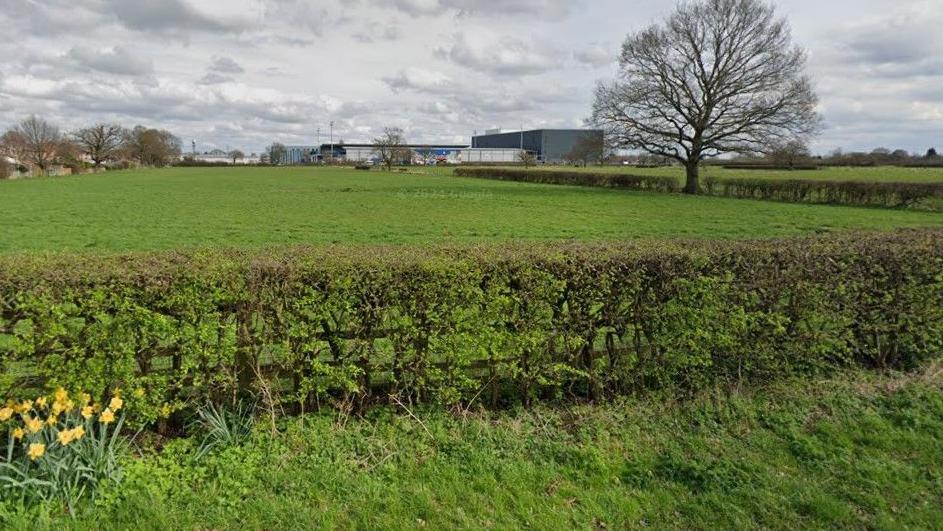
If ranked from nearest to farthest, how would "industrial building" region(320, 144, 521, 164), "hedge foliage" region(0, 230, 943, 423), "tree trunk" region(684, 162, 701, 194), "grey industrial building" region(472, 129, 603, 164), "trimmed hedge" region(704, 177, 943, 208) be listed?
"hedge foliage" region(0, 230, 943, 423), "trimmed hedge" region(704, 177, 943, 208), "tree trunk" region(684, 162, 701, 194), "industrial building" region(320, 144, 521, 164), "grey industrial building" region(472, 129, 603, 164)

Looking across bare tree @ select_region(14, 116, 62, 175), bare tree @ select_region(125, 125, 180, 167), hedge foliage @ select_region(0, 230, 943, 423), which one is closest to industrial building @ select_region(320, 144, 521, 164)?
bare tree @ select_region(125, 125, 180, 167)

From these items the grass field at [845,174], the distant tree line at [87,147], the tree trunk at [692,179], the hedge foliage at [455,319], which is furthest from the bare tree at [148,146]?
the hedge foliage at [455,319]

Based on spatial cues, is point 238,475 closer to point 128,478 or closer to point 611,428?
point 128,478

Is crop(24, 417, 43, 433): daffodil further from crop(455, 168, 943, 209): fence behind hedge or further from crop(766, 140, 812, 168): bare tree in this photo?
crop(766, 140, 812, 168): bare tree

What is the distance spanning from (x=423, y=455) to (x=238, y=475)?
1.07m

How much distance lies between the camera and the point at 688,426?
12.1 ft

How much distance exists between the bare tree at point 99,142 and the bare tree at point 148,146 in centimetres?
499

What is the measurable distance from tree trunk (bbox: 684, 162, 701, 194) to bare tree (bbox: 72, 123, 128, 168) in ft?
285

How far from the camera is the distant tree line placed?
64.3 m

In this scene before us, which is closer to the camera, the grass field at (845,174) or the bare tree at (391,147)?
the grass field at (845,174)

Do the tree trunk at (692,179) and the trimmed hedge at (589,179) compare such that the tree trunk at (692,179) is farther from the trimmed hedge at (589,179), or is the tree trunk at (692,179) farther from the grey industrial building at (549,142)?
the grey industrial building at (549,142)

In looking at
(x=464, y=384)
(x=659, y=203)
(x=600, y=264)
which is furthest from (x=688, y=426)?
(x=659, y=203)

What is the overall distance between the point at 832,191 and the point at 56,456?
1358 inches

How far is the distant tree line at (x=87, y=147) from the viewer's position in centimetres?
6431
